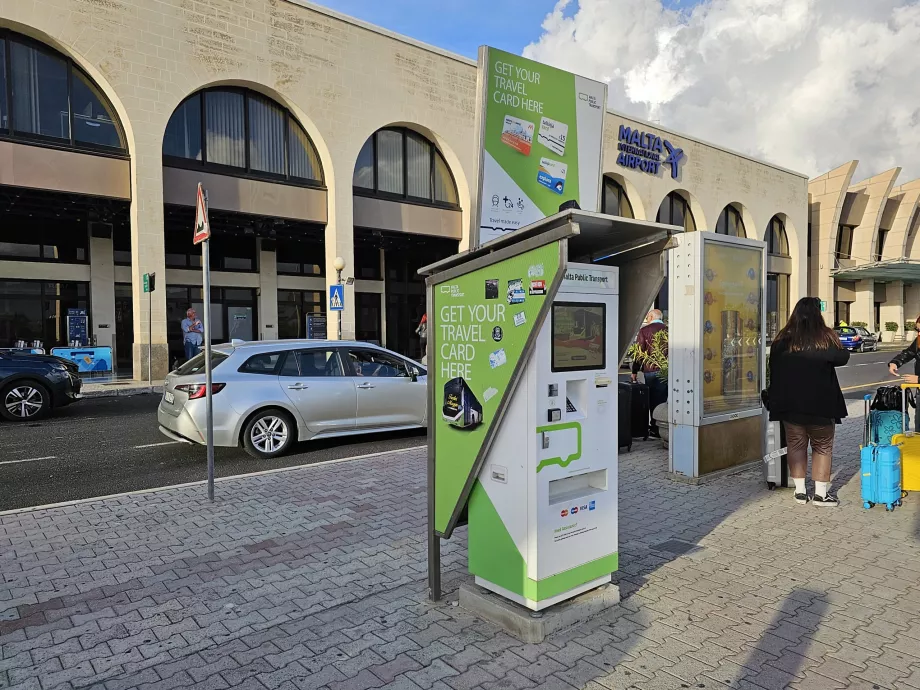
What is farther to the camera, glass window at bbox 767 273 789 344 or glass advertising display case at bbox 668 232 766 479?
glass window at bbox 767 273 789 344

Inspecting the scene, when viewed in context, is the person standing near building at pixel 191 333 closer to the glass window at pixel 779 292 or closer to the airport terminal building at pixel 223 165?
the airport terminal building at pixel 223 165

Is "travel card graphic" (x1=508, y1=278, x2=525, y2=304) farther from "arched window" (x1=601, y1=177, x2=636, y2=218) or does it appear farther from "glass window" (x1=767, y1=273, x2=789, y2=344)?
"glass window" (x1=767, y1=273, x2=789, y2=344)

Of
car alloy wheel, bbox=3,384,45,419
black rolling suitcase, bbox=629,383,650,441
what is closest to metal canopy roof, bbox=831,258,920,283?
black rolling suitcase, bbox=629,383,650,441

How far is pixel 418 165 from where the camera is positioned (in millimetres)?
23359

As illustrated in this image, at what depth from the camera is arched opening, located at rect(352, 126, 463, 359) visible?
22281mm

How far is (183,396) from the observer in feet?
25.9

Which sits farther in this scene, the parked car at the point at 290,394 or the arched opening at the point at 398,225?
the arched opening at the point at 398,225

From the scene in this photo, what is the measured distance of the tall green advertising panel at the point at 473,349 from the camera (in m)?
3.09

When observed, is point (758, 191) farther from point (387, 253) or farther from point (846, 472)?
point (846, 472)

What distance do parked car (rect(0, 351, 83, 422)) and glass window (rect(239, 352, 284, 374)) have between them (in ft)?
18.4

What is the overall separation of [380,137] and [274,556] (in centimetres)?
1991

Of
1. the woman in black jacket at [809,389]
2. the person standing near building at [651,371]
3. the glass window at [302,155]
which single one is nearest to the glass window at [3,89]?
the glass window at [302,155]

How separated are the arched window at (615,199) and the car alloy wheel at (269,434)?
2428 centimetres

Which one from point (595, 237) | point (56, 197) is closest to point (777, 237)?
point (56, 197)
